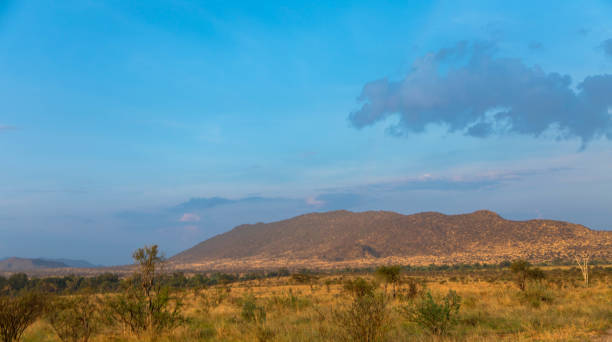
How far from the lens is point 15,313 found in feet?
34.5

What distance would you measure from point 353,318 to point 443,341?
2191mm

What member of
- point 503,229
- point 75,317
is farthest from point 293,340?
point 503,229

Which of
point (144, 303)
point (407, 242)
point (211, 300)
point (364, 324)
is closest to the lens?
point (364, 324)

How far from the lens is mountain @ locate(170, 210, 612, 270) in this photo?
104 meters

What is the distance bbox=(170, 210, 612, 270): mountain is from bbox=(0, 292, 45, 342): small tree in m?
97.0

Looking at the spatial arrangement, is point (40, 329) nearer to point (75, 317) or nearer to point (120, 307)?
point (75, 317)

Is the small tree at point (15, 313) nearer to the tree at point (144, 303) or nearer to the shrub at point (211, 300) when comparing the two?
the tree at point (144, 303)

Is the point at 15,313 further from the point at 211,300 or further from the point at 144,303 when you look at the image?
the point at 211,300

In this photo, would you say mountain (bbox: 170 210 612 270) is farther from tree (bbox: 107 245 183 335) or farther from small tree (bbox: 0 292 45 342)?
small tree (bbox: 0 292 45 342)

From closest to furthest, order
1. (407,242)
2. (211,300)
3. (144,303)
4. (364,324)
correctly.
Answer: (364,324)
(144,303)
(211,300)
(407,242)

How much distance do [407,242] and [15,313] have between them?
136m

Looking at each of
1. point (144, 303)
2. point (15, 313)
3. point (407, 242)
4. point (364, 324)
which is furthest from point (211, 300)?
point (407, 242)

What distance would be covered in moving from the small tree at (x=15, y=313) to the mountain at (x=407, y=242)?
97038mm

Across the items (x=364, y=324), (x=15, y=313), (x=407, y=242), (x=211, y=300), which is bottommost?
(x=211, y=300)
